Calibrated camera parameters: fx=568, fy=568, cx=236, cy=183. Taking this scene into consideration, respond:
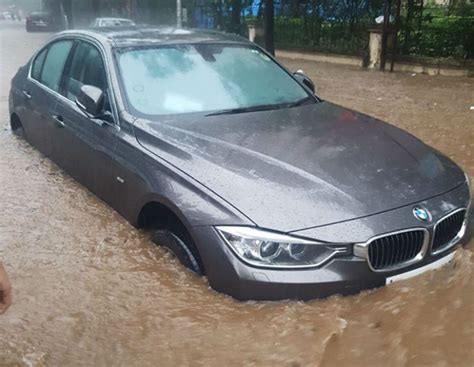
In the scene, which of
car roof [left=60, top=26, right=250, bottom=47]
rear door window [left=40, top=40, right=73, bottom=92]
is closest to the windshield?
car roof [left=60, top=26, right=250, bottom=47]

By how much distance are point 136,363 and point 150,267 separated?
99cm

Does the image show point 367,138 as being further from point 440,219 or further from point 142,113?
point 142,113

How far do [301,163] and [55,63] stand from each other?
316 centimetres

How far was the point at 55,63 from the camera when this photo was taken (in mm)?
5410

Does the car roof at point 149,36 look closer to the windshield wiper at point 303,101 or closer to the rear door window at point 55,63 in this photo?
the rear door window at point 55,63

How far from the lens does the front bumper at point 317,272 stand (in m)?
2.85

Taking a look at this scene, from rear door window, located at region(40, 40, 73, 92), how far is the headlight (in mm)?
3098

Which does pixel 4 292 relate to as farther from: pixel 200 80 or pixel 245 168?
pixel 200 80

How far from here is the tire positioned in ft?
10.8

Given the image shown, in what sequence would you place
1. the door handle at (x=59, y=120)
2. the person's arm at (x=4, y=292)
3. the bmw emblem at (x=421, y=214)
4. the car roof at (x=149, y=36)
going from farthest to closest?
the door handle at (x=59, y=120), the car roof at (x=149, y=36), the bmw emblem at (x=421, y=214), the person's arm at (x=4, y=292)

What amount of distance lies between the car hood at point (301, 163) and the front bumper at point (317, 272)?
2.9 inches

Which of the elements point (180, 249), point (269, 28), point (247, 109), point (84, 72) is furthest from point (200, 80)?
point (269, 28)

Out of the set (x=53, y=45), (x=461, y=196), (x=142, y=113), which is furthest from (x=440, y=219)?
(x=53, y=45)

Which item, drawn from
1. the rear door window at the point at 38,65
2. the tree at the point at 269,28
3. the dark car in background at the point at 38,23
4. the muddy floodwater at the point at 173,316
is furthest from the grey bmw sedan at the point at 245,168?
the dark car in background at the point at 38,23
